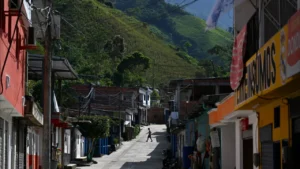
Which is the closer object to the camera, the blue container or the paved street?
the blue container

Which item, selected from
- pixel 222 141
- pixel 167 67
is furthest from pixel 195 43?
pixel 222 141

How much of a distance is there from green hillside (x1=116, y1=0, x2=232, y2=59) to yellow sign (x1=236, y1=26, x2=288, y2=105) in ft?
440

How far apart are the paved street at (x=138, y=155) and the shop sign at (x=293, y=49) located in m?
31.6

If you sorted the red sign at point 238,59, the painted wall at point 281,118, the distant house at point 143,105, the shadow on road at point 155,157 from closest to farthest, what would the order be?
the painted wall at point 281,118 < the red sign at point 238,59 < the shadow on road at point 155,157 < the distant house at point 143,105

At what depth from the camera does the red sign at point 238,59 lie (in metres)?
16.1

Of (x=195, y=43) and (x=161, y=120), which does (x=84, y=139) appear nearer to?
(x=161, y=120)

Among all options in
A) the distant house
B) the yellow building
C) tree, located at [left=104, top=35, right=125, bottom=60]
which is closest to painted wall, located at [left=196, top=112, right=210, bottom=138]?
the yellow building

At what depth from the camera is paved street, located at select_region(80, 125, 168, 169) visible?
1720 inches

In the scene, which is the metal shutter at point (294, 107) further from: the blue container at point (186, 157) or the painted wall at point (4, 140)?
the blue container at point (186, 157)

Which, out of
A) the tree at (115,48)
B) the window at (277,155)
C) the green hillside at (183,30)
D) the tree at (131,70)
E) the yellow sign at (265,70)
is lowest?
the window at (277,155)

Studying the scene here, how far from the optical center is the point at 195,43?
540 feet

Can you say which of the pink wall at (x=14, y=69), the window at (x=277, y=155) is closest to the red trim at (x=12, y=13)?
the pink wall at (x=14, y=69)

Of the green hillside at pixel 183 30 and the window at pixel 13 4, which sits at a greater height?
the green hillside at pixel 183 30

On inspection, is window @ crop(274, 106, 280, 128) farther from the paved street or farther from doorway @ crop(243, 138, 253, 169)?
the paved street
